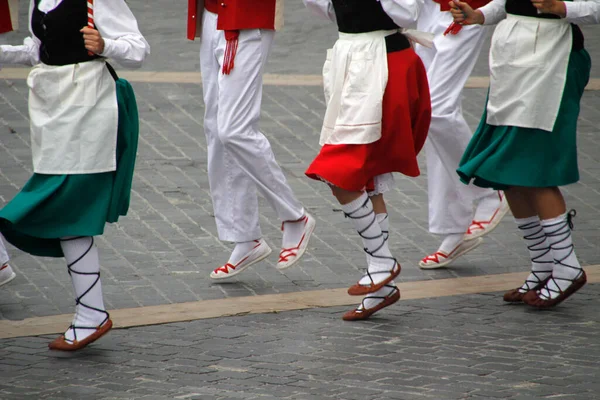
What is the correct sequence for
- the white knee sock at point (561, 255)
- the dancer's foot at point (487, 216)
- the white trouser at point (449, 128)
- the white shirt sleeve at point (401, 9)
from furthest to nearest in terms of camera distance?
1. the dancer's foot at point (487, 216)
2. the white trouser at point (449, 128)
3. the white knee sock at point (561, 255)
4. the white shirt sleeve at point (401, 9)

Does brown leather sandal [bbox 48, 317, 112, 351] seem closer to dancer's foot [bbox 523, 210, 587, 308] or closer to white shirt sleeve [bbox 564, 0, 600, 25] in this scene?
dancer's foot [bbox 523, 210, 587, 308]

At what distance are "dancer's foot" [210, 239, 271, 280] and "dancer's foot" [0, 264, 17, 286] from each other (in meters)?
1.06

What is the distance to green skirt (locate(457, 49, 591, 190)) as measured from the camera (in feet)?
19.1

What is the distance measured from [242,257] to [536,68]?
1.92 meters

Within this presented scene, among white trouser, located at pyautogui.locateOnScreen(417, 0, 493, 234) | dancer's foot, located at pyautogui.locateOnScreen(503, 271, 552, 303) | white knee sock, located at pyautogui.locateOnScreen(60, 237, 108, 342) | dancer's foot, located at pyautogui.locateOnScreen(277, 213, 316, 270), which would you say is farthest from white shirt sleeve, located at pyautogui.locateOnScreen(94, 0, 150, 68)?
dancer's foot, located at pyautogui.locateOnScreen(503, 271, 552, 303)

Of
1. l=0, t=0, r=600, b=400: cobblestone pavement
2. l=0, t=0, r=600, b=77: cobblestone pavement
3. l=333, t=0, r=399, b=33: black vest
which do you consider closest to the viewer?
l=0, t=0, r=600, b=400: cobblestone pavement

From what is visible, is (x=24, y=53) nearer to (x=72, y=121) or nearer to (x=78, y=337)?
(x=72, y=121)

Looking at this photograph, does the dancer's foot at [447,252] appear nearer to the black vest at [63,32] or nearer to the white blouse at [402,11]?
the white blouse at [402,11]

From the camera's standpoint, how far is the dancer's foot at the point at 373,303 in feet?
19.3

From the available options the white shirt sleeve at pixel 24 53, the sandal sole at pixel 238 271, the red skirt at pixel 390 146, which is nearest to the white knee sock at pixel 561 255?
the red skirt at pixel 390 146

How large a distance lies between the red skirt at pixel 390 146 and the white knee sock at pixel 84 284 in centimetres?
106

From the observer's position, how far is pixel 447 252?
689cm

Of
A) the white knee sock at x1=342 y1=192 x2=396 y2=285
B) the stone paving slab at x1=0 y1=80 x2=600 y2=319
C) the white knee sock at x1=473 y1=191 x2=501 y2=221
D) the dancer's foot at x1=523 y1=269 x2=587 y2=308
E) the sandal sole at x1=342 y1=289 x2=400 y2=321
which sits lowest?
the stone paving slab at x1=0 y1=80 x2=600 y2=319

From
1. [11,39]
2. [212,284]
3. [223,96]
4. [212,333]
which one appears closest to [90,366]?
[212,333]
